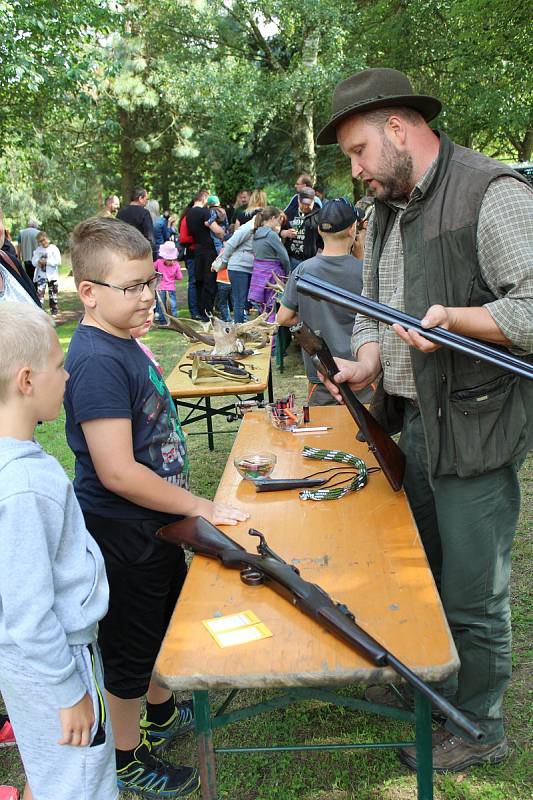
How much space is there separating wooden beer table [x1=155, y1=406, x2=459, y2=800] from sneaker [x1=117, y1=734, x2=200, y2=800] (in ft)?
1.00

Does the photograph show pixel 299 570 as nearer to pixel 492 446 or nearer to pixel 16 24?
pixel 492 446

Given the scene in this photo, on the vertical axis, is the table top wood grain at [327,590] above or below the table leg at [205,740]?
above

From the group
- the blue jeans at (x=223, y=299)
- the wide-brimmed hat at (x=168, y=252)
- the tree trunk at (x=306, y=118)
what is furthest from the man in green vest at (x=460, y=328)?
the tree trunk at (x=306, y=118)

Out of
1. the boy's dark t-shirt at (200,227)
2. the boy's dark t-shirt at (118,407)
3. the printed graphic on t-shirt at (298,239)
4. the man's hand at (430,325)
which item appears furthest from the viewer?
the boy's dark t-shirt at (200,227)

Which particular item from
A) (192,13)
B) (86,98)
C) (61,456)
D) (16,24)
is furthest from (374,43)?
(61,456)

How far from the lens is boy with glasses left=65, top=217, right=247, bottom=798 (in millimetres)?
2260

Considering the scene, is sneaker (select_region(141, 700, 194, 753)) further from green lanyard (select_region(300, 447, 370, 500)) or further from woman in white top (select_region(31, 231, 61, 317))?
woman in white top (select_region(31, 231, 61, 317))

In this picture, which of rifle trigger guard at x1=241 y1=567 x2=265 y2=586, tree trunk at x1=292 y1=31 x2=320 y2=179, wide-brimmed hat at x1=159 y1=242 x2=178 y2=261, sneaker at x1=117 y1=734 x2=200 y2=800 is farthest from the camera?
tree trunk at x1=292 y1=31 x2=320 y2=179

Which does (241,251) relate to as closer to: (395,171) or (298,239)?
(298,239)

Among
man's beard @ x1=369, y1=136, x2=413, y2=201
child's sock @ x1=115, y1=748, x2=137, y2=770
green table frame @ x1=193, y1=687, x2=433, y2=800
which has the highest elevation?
man's beard @ x1=369, y1=136, x2=413, y2=201

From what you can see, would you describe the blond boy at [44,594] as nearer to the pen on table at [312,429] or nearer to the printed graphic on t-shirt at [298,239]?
the pen on table at [312,429]

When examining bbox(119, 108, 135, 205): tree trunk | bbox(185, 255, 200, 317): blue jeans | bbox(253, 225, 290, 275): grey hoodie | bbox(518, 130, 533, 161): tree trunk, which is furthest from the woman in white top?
bbox(518, 130, 533, 161): tree trunk

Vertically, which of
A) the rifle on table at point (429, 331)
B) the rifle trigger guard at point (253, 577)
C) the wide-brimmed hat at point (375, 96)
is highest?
the wide-brimmed hat at point (375, 96)

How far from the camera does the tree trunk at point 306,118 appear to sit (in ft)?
62.5
